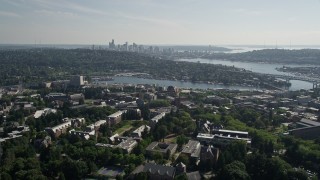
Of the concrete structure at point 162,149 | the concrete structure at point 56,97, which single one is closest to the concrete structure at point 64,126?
the concrete structure at point 162,149

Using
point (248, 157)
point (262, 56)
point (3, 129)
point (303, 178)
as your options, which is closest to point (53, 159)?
point (3, 129)

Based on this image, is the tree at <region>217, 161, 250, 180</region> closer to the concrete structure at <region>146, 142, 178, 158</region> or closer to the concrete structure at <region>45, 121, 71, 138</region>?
the concrete structure at <region>146, 142, 178, 158</region>

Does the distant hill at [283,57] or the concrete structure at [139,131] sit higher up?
the distant hill at [283,57]

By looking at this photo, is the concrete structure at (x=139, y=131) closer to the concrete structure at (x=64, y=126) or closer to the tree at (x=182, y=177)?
the concrete structure at (x=64, y=126)

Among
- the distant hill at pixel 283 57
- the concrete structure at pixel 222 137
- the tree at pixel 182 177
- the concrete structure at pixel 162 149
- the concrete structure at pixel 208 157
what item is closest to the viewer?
the tree at pixel 182 177

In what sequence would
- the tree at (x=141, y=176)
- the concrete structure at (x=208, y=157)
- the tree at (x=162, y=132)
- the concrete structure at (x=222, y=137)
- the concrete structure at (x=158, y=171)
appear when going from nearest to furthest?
the tree at (x=141, y=176) → the concrete structure at (x=158, y=171) → the concrete structure at (x=208, y=157) → the concrete structure at (x=222, y=137) → the tree at (x=162, y=132)

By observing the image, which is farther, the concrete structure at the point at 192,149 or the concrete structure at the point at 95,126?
the concrete structure at the point at 95,126

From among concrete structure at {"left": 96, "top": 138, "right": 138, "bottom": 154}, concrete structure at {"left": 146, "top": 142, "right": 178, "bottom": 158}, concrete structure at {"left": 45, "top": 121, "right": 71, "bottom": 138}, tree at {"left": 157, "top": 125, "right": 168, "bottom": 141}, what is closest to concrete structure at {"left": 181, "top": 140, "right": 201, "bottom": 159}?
concrete structure at {"left": 146, "top": 142, "right": 178, "bottom": 158}

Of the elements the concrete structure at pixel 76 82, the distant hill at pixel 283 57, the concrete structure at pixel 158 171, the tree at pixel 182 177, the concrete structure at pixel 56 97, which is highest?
the distant hill at pixel 283 57
